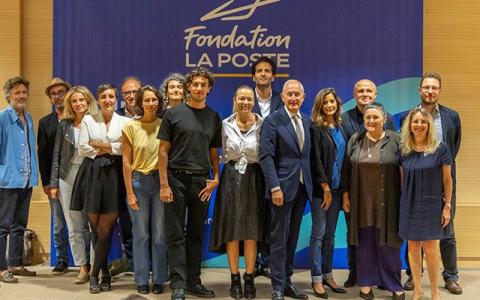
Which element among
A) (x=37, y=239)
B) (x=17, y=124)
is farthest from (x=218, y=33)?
(x=37, y=239)

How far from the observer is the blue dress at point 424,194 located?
3924 millimetres

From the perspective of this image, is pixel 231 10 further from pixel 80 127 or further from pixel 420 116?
pixel 420 116

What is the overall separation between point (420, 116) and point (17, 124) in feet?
11.1

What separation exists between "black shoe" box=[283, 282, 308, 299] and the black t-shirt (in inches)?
44.6

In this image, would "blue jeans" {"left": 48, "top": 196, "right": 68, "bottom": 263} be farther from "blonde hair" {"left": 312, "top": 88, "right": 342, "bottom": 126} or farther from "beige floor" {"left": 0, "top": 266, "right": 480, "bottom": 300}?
"blonde hair" {"left": 312, "top": 88, "right": 342, "bottom": 126}

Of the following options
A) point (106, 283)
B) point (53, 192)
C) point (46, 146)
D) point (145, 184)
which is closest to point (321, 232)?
point (145, 184)

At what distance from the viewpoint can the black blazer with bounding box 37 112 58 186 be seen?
5031 millimetres

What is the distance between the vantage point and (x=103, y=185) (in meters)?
4.33

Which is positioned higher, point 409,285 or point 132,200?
point 132,200

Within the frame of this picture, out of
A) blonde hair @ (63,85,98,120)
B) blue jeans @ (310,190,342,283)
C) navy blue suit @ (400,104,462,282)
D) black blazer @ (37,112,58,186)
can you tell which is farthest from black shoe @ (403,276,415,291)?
black blazer @ (37,112,58,186)

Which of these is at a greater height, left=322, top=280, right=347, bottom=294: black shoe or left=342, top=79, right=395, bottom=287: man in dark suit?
left=342, top=79, right=395, bottom=287: man in dark suit

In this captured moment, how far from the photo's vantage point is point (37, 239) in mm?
5672

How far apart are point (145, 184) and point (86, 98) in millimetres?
943

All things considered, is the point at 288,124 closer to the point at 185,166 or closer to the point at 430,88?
the point at 185,166
